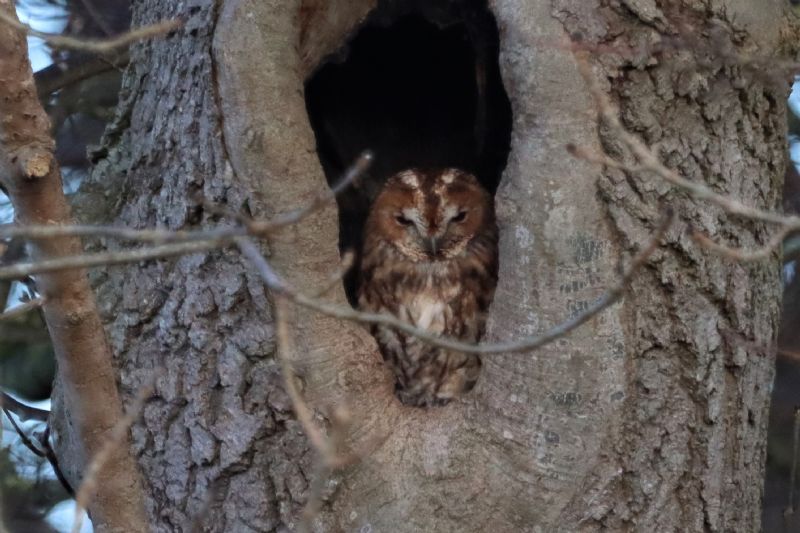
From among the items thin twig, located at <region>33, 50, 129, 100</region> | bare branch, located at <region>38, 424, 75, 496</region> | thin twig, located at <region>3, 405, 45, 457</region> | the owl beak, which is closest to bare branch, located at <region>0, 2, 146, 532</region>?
thin twig, located at <region>3, 405, 45, 457</region>

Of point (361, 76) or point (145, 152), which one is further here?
point (361, 76)

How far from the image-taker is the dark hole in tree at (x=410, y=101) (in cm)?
357

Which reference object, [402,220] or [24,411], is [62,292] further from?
[402,220]

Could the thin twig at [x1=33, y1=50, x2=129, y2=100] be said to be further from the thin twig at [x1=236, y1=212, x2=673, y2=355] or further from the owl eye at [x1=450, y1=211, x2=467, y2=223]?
the thin twig at [x1=236, y1=212, x2=673, y2=355]

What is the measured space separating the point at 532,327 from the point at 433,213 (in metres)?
0.97

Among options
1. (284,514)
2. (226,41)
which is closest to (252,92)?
(226,41)

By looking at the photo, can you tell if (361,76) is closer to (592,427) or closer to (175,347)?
(175,347)

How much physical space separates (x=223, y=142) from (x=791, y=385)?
2.15 meters

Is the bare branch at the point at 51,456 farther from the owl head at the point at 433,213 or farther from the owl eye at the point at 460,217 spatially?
the owl eye at the point at 460,217

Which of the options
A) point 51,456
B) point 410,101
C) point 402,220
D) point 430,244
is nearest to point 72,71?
point 410,101

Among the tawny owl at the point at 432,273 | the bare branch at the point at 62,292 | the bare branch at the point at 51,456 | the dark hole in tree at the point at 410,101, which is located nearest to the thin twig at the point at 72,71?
the dark hole in tree at the point at 410,101

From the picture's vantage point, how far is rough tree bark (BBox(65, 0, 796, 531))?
254cm

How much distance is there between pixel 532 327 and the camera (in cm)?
257

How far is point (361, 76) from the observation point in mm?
3930
